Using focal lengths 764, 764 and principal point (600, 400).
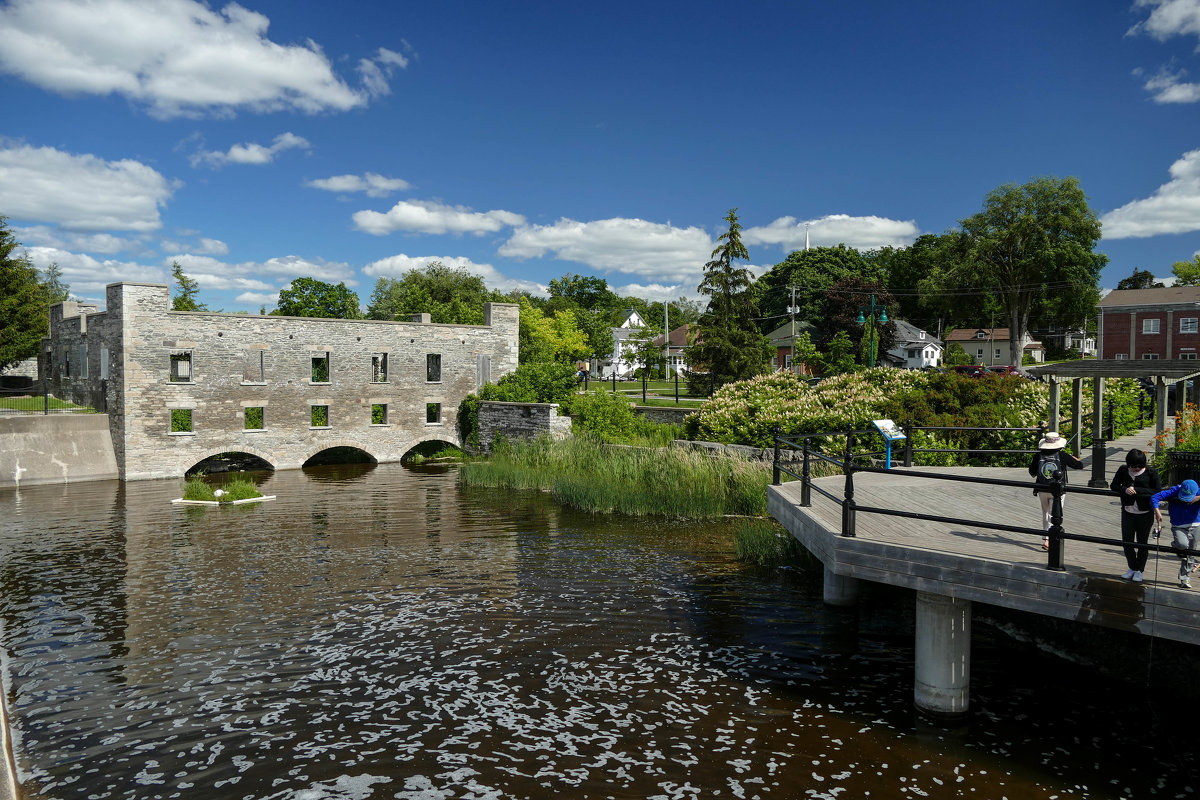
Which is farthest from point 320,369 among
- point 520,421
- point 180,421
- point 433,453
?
point 520,421

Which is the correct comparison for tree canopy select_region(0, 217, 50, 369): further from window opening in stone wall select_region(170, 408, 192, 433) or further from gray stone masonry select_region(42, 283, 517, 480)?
window opening in stone wall select_region(170, 408, 192, 433)

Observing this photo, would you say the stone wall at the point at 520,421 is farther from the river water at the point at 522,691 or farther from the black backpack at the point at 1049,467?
the black backpack at the point at 1049,467

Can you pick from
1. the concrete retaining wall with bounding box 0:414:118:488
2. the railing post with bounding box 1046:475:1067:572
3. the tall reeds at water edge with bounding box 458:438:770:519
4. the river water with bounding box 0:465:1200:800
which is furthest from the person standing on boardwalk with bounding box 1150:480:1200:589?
the concrete retaining wall with bounding box 0:414:118:488

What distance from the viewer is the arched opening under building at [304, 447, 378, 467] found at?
35344 millimetres

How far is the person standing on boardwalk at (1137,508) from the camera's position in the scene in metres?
6.56

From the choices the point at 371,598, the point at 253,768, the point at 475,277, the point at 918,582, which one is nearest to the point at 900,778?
the point at 918,582

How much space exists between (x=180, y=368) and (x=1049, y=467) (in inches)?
1500

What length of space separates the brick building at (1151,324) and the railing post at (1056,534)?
5814 centimetres

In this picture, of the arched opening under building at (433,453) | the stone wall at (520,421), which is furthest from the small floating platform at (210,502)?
the arched opening under building at (433,453)

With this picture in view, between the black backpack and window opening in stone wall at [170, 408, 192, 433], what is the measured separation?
30.3 metres

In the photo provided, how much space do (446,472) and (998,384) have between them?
2036 cm

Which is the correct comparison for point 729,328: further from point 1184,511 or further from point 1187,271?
point 1187,271

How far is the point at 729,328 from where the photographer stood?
141ft

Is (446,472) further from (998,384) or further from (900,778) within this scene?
(900,778)
